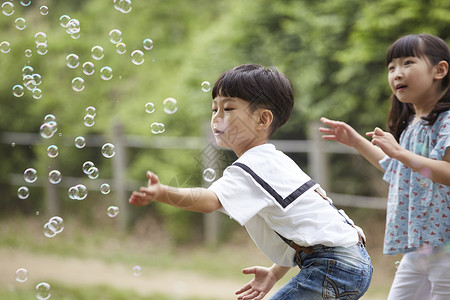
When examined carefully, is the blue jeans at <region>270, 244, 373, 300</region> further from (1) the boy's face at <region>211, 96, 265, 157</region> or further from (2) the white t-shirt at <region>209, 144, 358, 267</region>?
(1) the boy's face at <region>211, 96, 265, 157</region>

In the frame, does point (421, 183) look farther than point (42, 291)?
No

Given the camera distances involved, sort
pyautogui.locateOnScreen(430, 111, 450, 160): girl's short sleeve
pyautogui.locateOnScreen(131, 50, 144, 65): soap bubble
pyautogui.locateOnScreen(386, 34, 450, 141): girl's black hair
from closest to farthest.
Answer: pyautogui.locateOnScreen(430, 111, 450, 160): girl's short sleeve
pyautogui.locateOnScreen(386, 34, 450, 141): girl's black hair
pyautogui.locateOnScreen(131, 50, 144, 65): soap bubble

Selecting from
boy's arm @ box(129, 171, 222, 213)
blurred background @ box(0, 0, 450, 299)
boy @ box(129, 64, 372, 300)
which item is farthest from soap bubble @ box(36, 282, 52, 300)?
boy's arm @ box(129, 171, 222, 213)

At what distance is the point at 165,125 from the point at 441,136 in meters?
6.10

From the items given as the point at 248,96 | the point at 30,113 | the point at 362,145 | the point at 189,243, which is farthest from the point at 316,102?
the point at 30,113

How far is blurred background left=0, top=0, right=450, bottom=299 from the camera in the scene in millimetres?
6469

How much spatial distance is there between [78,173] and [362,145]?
26.4 feet

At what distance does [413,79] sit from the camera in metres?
2.75

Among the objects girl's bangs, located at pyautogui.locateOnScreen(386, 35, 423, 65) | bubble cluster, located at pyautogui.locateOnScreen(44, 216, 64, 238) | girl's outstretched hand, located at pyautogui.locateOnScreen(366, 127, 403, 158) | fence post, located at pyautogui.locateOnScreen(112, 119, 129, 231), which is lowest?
fence post, located at pyautogui.locateOnScreen(112, 119, 129, 231)

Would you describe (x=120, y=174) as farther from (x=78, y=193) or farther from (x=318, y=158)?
(x=78, y=193)

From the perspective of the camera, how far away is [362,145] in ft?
9.77

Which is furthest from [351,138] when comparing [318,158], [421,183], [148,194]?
[318,158]

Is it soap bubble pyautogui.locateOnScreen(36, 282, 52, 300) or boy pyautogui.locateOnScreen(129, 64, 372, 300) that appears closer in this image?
boy pyautogui.locateOnScreen(129, 64, 372, 300)

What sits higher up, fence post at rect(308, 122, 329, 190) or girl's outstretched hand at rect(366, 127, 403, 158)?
girl's outstretched hand at rect(366, 127, 403, 158)
